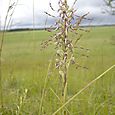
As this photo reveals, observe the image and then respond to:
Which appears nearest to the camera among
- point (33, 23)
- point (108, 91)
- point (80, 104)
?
point (33, 23)

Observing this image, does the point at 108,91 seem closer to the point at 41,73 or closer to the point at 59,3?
the point at 41,73

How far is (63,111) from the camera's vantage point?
1.43m

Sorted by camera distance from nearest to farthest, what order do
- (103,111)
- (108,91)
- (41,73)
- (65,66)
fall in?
(65,66) → (103,111) → (108,91) → (41,73)

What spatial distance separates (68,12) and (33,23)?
1.21m

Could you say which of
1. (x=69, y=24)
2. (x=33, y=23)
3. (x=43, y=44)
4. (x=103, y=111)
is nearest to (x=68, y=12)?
(x=69, y=24)

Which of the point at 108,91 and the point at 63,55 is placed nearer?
the point at 63,55

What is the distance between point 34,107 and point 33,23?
972 millimetres

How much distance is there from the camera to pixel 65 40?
4.48ft

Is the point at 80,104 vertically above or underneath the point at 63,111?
underneath

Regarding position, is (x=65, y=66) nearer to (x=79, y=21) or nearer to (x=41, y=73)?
(x=79, y=21)

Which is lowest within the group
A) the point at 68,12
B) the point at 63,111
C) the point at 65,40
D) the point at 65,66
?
the point at 63,111

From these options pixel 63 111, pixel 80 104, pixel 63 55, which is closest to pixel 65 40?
pixel 63 55

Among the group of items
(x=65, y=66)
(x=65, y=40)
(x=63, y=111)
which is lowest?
(x=63, y=111)

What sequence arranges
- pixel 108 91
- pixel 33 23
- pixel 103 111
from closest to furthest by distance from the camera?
pixel 33 23 → pixel 103 111 → pixel 108 91
